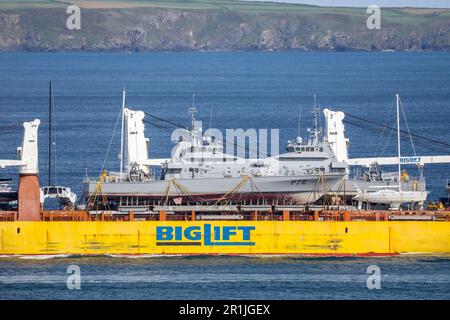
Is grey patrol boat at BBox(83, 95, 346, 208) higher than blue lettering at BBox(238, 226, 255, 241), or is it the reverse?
grey patrol boat at BBox(83, 95, 346, 208)

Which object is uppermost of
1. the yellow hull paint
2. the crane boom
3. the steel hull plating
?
the crane boom

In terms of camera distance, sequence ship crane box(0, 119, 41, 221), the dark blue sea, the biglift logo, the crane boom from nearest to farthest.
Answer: the dark blue sea, the biglift logo, ship crane box(0, 119, 41, 221), the crane boom

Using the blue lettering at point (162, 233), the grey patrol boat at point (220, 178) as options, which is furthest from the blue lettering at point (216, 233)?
the grey patrol boat at point (220, 178)

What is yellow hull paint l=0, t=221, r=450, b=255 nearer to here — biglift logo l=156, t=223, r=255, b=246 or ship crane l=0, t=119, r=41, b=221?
biglift logo l=156, t=223, r=255, b=246

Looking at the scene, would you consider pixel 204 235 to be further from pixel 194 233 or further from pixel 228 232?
pixel 228 232

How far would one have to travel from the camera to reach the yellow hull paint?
7369 cm

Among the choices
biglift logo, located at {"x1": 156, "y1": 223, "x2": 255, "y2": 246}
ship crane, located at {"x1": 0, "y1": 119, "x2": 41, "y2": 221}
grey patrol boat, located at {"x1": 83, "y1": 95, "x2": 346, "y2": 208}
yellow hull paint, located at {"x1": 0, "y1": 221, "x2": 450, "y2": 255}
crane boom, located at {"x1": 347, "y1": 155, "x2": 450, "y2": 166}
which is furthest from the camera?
crane boom, located at {"x1": 347, "y1": 155, "x2": 450, "y2": 166}

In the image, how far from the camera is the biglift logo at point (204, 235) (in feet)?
243

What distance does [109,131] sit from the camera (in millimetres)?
127938

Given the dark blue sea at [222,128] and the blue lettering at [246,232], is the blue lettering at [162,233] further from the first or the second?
the blue lettering at [246,232]

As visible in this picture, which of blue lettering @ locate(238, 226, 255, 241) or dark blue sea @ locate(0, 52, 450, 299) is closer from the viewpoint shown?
dark blue sea @ locate(0, 52, 450, 299)

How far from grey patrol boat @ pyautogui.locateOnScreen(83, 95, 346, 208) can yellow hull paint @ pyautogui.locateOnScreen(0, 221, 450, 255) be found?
5.66 metres

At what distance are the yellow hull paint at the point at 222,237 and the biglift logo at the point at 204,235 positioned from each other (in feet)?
0.18

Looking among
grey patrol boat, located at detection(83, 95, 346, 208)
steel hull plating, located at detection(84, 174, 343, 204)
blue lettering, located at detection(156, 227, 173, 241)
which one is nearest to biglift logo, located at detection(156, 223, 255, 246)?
blue lettering, located at detection(156, 227, 173, 241)
